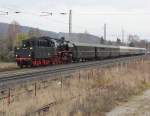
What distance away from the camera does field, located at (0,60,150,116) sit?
49.7 ft

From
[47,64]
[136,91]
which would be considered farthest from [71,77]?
[47,64]

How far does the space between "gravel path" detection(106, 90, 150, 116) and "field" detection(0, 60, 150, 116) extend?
40 cm

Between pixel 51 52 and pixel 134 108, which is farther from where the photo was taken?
pixel 51 52

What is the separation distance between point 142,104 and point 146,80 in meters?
11.4

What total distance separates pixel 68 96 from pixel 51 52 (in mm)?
20527

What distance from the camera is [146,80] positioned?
29922mm

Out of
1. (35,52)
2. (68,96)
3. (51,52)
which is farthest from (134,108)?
(51,52)

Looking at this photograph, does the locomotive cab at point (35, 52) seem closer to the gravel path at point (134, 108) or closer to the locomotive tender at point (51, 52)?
the locomotive tender at point (51, 52)

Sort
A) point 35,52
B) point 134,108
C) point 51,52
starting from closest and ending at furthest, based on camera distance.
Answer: point 134,108 < point 35,52 < point 51,52

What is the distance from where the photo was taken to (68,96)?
63.6 ft

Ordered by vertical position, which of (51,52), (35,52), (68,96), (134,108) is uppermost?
(35,52)

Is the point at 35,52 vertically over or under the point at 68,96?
over

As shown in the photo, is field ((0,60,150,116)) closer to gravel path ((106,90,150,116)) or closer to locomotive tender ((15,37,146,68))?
gravel path ((106,90,150,116))

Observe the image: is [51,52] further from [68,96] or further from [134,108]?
[134,108]
